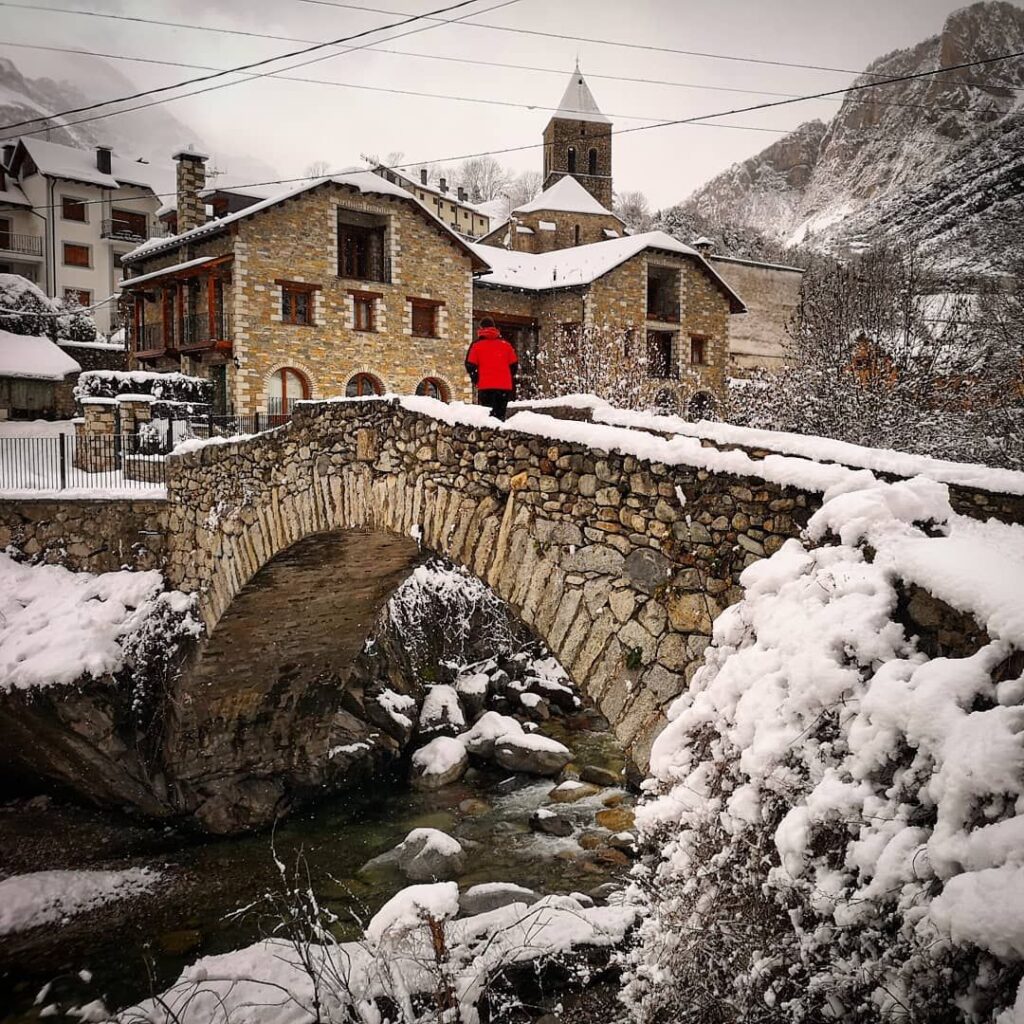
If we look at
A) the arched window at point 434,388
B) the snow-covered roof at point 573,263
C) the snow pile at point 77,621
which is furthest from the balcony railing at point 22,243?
the snow pile at point 77,621

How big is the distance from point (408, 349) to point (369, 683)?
11.5m

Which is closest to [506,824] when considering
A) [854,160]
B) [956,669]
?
[956,669]

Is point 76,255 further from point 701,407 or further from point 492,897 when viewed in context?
point 492,897

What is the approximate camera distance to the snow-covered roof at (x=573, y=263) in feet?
73.7

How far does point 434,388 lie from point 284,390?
425 cm

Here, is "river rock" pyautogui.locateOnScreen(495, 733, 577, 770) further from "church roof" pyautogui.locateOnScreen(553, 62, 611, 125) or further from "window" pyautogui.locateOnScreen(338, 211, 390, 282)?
"church roof" pyautogui.locateOnScreen(553, 62, 611, 125)

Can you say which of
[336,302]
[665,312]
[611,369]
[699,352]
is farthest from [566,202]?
[611,369]

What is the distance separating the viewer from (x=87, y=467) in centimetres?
1221

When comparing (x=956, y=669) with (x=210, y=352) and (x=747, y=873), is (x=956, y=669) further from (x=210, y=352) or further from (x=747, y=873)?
(x=210, y=352)

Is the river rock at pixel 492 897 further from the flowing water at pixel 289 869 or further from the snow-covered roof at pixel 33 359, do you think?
the snow-covered roof at pixel 33 359

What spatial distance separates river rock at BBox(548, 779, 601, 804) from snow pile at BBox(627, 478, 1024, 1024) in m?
5.87

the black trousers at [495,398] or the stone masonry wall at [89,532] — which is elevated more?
the black trousers at [495,398]

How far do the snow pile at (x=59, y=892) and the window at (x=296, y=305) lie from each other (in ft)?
43.8

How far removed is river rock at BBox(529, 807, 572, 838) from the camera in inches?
331
